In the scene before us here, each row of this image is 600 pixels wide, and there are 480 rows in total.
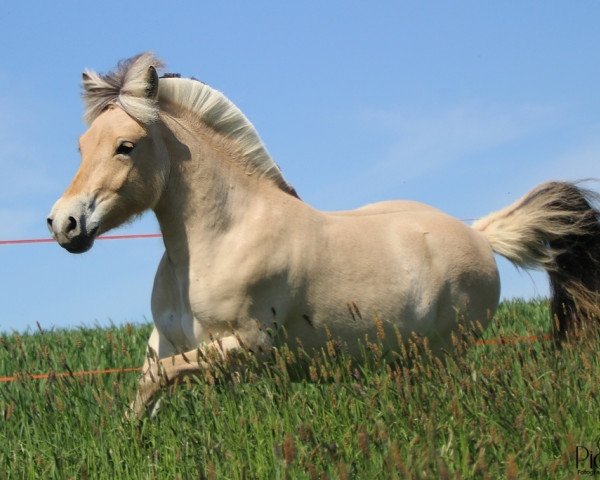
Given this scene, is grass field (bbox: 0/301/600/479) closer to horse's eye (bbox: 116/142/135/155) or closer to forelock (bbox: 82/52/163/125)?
horse's eye (bbox: 116/142/135/155)

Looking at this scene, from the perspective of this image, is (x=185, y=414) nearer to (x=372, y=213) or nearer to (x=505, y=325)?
(x=372, y=213)

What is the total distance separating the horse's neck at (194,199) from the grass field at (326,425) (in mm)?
962

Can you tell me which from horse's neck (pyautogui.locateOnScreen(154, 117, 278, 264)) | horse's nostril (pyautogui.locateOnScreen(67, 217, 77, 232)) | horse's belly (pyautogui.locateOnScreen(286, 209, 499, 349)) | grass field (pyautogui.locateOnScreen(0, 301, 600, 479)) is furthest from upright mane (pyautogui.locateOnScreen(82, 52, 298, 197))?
grass field (pyautogui.locateOnScreen(0, 301, 600, 479))

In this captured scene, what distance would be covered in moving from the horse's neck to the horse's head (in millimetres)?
100

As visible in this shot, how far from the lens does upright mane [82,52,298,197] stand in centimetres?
574

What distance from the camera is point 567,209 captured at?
8117 millimetres

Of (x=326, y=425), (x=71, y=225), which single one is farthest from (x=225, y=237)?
(x=326, y=425)

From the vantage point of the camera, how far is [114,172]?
17.9ft

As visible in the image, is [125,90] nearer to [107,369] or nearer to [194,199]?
[194,199]

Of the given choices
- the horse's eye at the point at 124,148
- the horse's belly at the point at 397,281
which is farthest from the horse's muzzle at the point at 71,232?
the horse's belly at the point at 397,281

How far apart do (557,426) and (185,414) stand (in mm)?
1787

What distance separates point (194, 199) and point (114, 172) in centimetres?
50

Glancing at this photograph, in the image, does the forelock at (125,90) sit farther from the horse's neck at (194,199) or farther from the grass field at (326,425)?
the grass field at (326,425)

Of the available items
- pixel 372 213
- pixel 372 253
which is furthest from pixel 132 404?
Answer: pixel 372 213
